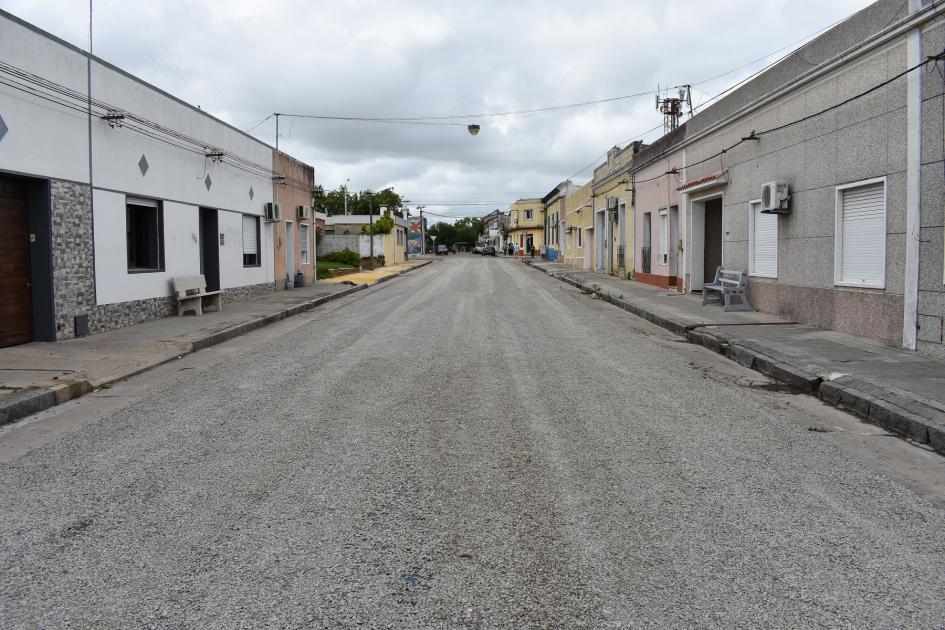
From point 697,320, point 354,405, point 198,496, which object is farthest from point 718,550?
point 697,320

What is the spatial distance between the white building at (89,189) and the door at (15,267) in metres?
0.02

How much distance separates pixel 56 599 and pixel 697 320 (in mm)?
12035

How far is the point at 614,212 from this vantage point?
30.5 metres

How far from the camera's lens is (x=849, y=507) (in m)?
4.43

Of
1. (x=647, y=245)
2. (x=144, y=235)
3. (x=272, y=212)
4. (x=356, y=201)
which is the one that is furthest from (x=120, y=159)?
(x=356, y=201)

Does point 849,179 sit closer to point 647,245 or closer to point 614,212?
point 647,245

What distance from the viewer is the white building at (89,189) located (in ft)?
33.7

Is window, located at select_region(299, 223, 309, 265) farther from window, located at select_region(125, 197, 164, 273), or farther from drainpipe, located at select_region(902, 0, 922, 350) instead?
drainpipe, located at select_region(902, 0, 922, 350)

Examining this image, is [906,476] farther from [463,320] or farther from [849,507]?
[463,320]

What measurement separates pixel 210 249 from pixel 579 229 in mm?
28941

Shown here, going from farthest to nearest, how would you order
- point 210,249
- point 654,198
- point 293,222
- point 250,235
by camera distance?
point 293,222 < point 654,198 < point 250,235 < point 210,249

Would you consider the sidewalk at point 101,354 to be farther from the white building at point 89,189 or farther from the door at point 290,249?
the door at point 290,249

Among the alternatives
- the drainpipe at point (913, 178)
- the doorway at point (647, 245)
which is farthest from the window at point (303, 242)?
the drainpipe at point (913, 178)

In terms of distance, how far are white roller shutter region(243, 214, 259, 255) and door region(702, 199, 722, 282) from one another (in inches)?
506
